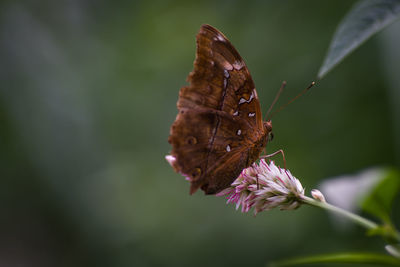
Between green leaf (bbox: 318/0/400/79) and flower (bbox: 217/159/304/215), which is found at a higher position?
green leaf (bbox: 318/0/400/79)

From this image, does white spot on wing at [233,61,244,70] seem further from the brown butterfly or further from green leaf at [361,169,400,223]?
green leaf at [361,169,400,223]

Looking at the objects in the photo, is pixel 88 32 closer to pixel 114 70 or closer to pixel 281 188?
pixel 114 70

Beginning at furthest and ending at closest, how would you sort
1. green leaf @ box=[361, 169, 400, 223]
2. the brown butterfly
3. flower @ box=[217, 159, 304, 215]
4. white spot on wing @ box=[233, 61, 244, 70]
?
1. white spot on wing @ box=[233, 61, 244, 70]
2. the brown butterfly
3. flower @ box=[217, 159, 304, 215]
4. green leaf @ box=[361, 169, 400, 223]

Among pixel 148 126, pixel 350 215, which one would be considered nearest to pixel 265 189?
pixel 350 215

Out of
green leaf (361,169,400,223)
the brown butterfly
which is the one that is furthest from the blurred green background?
green leaf (361,169,400,223)

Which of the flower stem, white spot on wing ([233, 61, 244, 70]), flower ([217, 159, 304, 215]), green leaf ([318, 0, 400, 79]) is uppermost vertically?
white spot on wing ([233, 61, 244, 70])

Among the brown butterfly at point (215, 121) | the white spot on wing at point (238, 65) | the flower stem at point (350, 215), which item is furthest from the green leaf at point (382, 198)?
the white spot on wing at point (238, 65)

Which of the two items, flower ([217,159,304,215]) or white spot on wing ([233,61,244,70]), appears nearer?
flower ([217,159,304,215])

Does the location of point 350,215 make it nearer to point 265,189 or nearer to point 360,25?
point 265,189
